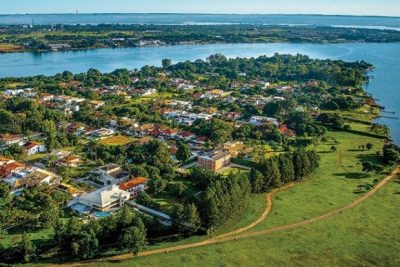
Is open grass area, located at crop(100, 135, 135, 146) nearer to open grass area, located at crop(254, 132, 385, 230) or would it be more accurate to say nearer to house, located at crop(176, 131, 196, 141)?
house, located at crop(176, 131, 196, 141)

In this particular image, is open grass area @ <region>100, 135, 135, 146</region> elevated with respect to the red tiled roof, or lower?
lower

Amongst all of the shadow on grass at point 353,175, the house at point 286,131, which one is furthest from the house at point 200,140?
the shadow on grass at point 353,175

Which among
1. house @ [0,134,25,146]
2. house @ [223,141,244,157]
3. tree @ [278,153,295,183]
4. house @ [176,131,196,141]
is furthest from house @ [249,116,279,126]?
house @ [0,134,25,146]

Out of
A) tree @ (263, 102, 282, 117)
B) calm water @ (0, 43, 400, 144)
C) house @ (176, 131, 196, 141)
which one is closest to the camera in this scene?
house @ (176, 131, 196, 141)

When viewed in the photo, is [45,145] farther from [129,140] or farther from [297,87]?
[297,87]

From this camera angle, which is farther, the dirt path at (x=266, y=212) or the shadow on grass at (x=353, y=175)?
the shadow on grass at (x=353, y=175)

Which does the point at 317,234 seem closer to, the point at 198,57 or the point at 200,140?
the point at 200,140

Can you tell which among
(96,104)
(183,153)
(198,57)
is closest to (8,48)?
(198,57)

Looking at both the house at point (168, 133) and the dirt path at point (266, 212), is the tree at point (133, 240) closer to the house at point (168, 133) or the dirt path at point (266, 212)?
the dirt path at point (266, 212)

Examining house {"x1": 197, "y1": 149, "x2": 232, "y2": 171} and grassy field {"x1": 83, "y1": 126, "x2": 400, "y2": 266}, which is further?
house {"x1": 197, "y1": 149, "x2": 232, "y2": 171}
